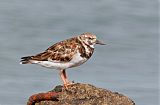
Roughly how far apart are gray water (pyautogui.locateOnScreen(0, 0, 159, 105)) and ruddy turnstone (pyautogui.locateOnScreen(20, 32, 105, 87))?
3668 mm

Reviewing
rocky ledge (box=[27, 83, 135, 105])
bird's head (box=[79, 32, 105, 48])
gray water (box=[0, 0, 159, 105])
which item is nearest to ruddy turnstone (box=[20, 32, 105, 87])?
bird's head (box=[79, 32, 105, 48])

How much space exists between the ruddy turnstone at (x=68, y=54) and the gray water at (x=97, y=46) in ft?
12.0

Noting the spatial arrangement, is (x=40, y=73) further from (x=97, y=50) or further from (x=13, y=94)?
(x=97, y=50)

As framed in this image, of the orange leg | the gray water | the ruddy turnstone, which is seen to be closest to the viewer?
the orange leg

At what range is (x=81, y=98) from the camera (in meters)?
6.84

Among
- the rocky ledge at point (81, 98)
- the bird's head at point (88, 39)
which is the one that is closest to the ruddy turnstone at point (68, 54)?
the bird's head at point (88, 39)

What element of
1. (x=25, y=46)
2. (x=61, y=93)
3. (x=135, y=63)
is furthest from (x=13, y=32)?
(x=61, y=93)

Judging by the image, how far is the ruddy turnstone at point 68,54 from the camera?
8.12 metres

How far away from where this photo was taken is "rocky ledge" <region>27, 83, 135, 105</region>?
6762 millimetres

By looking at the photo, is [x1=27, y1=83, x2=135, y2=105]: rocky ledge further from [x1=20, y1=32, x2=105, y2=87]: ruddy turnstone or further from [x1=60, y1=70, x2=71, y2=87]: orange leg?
[x1=20, y1=32, x2=105, y2=87]: ruddy turnstone

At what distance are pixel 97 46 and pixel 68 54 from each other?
21.9 feet

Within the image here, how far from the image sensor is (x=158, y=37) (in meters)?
16.0

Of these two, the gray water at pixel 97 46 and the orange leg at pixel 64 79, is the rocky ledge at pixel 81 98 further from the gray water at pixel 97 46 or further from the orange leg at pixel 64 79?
the gray water at pixel 97 46

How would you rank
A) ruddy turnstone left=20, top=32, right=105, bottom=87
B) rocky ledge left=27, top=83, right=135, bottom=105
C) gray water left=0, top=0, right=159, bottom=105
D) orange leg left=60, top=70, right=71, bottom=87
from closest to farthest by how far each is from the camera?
rocky ledge left=27, top=83, right=135, bottom=105
orange leg left=60, top=70, right=71, bottom=87
ruddy turnstone left=20, top=32, right=105, bottom=87
gray water left=0, top=0, right=159, bottom=105
